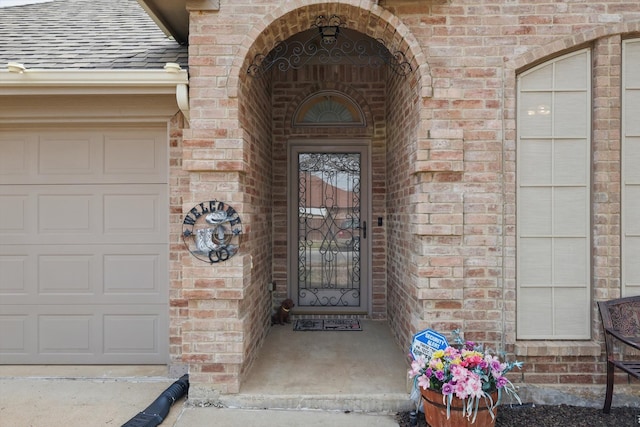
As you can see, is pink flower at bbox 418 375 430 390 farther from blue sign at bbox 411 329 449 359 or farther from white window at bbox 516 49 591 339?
white window at bbox 516 49 591 339

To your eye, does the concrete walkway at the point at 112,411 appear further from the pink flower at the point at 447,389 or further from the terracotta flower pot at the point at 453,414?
the pink flower at the point at 447,389

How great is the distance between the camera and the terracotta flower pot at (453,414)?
254 centimetres

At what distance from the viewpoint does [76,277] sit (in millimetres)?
3717

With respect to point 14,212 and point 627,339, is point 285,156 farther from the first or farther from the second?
point 627,339

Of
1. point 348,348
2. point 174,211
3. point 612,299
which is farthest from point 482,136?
point 174,211

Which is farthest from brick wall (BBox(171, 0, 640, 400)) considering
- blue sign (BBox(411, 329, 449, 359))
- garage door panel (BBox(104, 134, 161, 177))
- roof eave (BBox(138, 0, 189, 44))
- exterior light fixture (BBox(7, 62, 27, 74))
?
exterior light fixture (BBox(7, 62, 27, 74))

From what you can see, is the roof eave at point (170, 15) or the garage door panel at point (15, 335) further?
the garage door panel at point (15, 335)

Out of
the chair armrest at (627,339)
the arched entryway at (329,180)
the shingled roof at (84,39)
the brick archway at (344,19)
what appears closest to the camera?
the chair armrest at (627,339)

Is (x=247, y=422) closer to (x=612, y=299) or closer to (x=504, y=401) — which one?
(x=504, y=401)

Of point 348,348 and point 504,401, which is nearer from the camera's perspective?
point 504,401

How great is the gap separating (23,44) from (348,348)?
4.43 metres

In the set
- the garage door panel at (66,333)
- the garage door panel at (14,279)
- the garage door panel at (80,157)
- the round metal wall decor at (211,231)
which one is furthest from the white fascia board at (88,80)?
the garage door panel at (66,333)

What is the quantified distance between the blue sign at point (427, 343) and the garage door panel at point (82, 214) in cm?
242

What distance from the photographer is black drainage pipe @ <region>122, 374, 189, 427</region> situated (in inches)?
109
